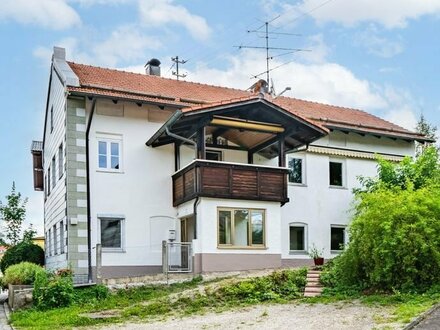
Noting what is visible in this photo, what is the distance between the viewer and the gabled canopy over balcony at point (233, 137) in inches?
840

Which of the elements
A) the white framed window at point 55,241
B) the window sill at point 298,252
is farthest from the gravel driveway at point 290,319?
the white framed window at point 55,241

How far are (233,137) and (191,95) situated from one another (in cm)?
329

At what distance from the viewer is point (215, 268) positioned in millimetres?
21297

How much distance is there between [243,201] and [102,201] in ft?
17.2

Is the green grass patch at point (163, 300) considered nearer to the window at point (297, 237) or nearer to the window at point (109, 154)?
the window at point (109, 154)

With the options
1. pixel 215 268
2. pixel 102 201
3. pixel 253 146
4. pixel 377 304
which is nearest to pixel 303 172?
pixel 253 146

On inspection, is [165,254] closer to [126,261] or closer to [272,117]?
[126,261]

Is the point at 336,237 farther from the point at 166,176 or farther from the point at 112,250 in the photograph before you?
the point at 112,250

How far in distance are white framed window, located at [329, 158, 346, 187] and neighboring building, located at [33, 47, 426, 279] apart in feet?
8.25

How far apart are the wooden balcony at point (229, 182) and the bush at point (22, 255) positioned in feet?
28.3

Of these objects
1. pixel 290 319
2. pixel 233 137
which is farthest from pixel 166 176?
pixel 290 319

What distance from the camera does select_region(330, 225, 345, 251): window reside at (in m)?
27.2

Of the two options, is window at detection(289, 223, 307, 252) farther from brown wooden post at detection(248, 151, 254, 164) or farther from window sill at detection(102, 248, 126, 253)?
window sill at detection(102, 248, 126, 253)

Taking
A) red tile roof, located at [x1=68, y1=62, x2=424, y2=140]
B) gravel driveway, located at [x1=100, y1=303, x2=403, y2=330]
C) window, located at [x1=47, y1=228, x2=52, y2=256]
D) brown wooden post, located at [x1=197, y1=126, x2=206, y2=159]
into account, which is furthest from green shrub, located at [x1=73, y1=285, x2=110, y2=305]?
window, located at [x1=47, y1=228, x2=52, y2=256]
